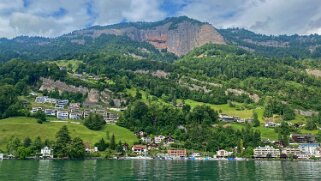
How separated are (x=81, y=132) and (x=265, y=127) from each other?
91.5m

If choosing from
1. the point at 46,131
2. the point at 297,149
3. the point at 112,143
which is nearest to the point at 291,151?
the point at 297,149

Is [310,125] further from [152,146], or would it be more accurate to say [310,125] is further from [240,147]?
[152,146]

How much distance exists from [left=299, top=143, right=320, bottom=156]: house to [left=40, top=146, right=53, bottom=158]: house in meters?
106

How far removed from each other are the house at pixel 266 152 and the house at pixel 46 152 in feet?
271

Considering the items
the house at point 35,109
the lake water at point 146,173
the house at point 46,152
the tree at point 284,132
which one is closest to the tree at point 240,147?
the tree at point 284,132

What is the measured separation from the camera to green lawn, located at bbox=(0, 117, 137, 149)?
15450 cm

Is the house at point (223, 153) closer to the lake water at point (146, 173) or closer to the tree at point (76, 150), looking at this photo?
the tree at point (76, 150)

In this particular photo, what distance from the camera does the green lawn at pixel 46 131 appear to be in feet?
507

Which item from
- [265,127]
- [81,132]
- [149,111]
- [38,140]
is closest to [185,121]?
[149,111]

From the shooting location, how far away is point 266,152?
166 m

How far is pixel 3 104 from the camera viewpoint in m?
181

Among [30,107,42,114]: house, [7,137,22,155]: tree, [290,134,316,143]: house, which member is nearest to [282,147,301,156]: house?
[290,134,316,143]: house

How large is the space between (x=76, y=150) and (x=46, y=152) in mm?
11573

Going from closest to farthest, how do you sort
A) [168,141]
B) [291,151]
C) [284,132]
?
[291,151]
[168,141]
[284,132]
